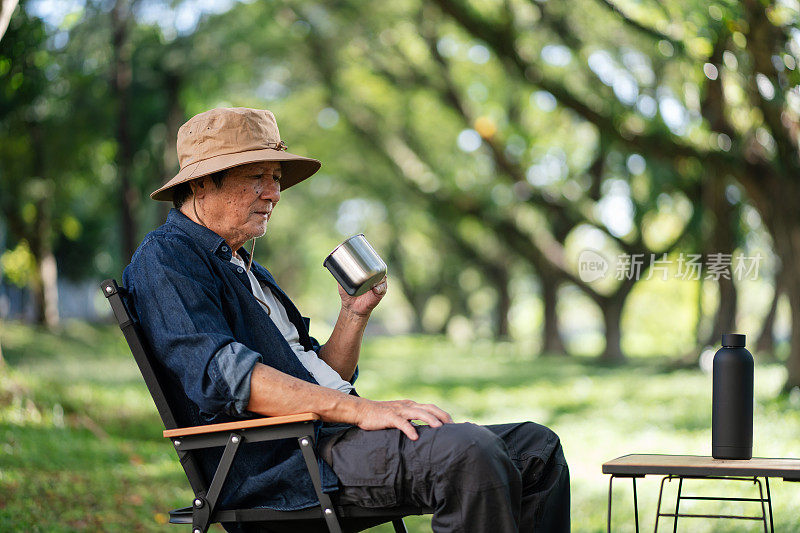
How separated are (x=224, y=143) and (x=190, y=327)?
0.69 meters

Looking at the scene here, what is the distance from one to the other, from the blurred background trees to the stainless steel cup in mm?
5615

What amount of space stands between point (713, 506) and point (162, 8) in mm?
12542

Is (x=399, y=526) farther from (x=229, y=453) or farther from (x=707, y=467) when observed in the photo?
(x=707, y=467)

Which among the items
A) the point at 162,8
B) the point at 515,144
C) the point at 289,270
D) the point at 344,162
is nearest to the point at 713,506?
the point at 162,8

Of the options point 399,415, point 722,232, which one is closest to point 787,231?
point 722,232

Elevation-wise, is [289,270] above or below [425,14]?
below

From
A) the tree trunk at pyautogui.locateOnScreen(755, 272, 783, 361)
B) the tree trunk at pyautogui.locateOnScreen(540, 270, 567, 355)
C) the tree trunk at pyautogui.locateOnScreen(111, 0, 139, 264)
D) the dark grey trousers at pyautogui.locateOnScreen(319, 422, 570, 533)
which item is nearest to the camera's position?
the dark grey trousers at pyautogui.locateOnScreen(319, 422, 570, 533)

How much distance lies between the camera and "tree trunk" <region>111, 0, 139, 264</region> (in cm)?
1455

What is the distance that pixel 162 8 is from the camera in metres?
15.6

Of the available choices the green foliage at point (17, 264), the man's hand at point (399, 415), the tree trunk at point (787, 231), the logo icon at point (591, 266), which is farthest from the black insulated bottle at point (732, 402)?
the green foliage at point (17, 264)

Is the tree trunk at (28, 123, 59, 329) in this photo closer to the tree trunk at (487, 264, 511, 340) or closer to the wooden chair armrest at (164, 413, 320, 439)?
the tree trunk at (487, 264, 511, 340)

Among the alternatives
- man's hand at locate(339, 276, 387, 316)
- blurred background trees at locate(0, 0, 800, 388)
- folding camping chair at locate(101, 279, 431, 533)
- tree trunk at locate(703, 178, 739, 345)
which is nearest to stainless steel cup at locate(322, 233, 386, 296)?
man's hand at locate(339, 276, 387, 316)

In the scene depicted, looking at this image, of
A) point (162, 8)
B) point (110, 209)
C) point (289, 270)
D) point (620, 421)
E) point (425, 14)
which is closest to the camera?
point (620, 421)

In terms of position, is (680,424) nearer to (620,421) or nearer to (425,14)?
(620,421)
